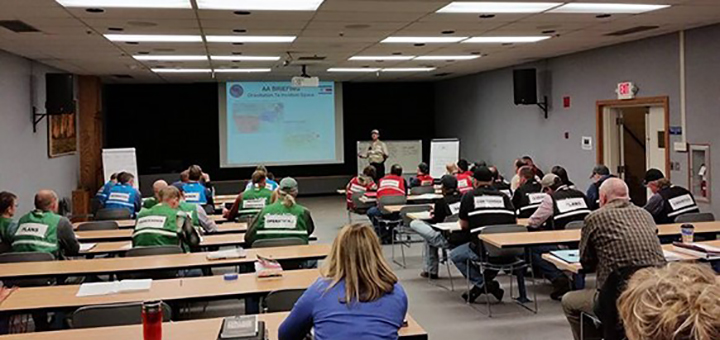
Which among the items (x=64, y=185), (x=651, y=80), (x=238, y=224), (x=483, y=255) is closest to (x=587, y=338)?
(x=483, y=255)

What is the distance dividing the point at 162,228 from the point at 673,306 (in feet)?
15.8

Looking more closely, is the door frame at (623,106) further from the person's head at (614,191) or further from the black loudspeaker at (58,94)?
the black loudspeaker at (58,94)

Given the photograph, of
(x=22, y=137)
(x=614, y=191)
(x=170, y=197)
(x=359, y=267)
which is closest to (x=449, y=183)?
(x=614, y=191)

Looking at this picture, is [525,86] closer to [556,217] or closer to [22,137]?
[556,217]

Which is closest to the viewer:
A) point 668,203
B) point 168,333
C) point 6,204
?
point 168,333

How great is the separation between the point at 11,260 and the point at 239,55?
573 centimetres

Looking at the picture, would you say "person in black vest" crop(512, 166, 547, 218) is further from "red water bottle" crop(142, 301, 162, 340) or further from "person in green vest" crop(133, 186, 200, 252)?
"red water bottle" crop(142, 301, 162, 340)

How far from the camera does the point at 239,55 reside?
10055 millimetres

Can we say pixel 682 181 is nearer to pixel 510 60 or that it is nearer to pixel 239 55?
pixel 510 60

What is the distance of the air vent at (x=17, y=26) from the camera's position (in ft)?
21.4

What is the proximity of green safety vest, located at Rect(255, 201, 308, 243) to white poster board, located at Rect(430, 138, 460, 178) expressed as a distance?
9759mm

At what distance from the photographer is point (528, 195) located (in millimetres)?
7277

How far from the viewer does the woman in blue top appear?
2.63 m

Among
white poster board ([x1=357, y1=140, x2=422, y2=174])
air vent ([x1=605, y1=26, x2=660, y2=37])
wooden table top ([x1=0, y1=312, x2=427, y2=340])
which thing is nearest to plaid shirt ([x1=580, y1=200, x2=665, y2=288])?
wooden table top ([x1=0, y1=312, x2=427, y2=340])
